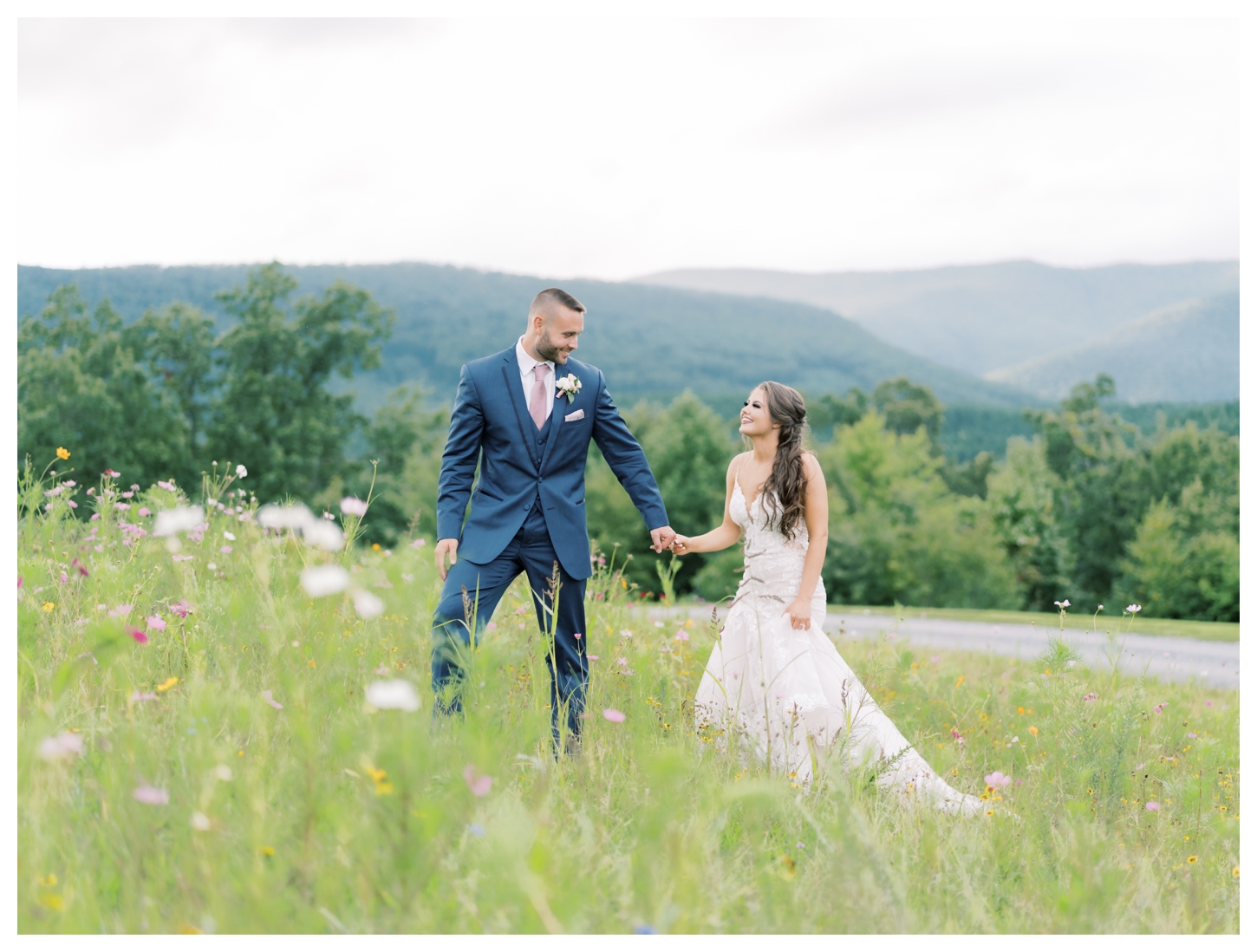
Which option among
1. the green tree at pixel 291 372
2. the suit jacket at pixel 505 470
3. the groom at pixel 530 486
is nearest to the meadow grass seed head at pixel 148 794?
the groom at pixel 530 486

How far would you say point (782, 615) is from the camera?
4.66 meters

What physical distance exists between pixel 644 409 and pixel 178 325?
26759 mm

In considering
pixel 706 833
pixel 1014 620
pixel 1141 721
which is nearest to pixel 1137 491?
pixel 1014 620

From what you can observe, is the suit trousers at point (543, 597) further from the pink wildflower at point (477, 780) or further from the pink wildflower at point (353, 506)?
the pink wildflower at point (477, 780)

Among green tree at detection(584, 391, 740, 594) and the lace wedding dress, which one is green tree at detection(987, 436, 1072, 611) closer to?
green tree at detection(584, 391, 740, 594)

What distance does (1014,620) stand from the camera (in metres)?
16.4

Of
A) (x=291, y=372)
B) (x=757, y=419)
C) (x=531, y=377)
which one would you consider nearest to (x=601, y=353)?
(x=291, y=372)

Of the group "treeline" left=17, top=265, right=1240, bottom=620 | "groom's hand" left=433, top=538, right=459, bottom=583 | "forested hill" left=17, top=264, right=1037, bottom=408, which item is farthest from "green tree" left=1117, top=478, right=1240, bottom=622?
"forested hill" left=17, top=264, right=1037, bottom=408

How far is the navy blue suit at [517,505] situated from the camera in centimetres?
402

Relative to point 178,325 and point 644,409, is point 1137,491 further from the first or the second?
point 178,325

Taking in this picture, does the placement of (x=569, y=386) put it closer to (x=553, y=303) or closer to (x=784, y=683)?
(x=553, y=303)

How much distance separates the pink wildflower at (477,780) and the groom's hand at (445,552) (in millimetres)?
1949

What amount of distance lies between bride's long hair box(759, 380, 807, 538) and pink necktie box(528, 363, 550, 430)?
117cm

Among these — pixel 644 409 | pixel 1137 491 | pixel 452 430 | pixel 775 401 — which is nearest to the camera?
pixel 452 430
